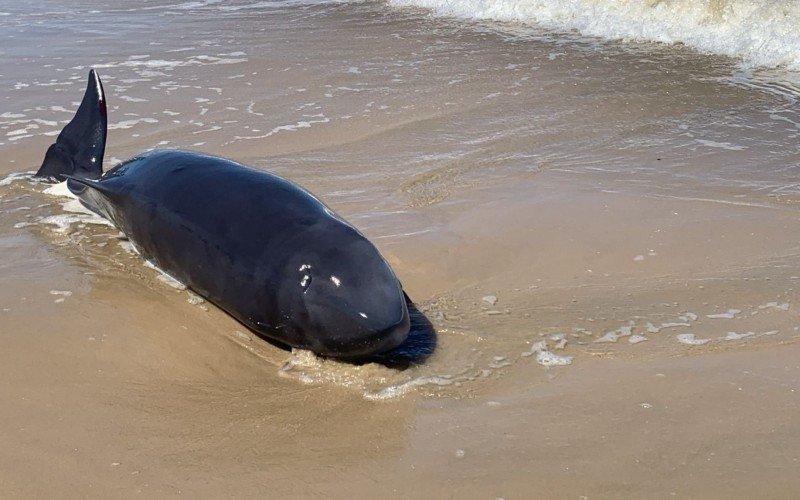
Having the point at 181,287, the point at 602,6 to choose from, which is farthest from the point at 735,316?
the point at 602,6

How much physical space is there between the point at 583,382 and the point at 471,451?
0.69 metres

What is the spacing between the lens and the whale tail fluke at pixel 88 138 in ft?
19.2

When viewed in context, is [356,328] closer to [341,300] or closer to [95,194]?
[341,300]

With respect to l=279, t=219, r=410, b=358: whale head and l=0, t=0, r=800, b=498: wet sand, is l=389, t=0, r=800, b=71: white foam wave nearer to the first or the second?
l=0, t=0, r=800, b=498: wet sand

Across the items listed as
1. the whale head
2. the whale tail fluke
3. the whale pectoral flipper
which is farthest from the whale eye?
the whale tail fluke

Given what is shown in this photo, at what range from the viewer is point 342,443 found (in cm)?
322

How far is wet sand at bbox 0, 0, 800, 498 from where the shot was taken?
10.0ft

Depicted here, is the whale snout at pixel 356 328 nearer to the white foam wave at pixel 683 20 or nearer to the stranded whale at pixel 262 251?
the stranded whale at pixel 262 251

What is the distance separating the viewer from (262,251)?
393 centimetres

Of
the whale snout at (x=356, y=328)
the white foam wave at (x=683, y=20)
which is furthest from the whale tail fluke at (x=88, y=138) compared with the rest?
the white foam wave at (x=683, y=20)

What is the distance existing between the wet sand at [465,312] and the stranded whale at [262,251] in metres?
0.17

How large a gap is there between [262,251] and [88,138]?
2.54 metres

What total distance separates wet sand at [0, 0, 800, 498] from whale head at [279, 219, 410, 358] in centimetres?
14

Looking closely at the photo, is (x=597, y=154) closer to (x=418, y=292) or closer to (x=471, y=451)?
(x=418, y=292)
